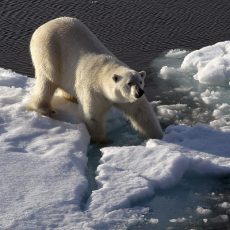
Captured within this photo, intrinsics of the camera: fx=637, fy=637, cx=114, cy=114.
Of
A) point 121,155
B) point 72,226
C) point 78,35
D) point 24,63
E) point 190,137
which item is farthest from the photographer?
point 24,63

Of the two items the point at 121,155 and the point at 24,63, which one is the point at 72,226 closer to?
the point at 121,155

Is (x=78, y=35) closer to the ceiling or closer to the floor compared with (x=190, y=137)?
closer to the ceiling

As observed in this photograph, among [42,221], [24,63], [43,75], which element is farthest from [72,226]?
[24,63]

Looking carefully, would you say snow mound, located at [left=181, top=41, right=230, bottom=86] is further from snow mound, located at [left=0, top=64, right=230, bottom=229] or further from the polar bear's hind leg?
the polar bear's hind leg

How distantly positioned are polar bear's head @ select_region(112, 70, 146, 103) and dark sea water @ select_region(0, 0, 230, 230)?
1603mm

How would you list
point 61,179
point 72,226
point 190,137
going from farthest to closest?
point 190,137 < point 61,179 < point 72,226

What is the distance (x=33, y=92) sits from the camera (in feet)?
23.8

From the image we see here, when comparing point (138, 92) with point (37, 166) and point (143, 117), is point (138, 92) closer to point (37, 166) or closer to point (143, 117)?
point (143, 117)

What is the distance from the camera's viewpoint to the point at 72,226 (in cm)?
484

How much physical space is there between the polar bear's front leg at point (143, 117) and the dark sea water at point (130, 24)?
1.35m

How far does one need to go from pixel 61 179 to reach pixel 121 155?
2.22ft

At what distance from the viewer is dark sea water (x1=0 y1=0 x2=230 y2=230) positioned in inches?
345

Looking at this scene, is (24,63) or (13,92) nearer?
(13,92)

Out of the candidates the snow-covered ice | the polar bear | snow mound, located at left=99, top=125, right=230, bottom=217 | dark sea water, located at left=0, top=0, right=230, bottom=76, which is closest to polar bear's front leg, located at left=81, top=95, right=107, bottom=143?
the polar bear
